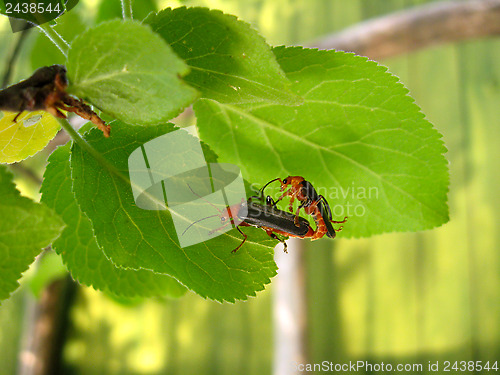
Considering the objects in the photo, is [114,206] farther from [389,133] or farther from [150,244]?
[389,133]

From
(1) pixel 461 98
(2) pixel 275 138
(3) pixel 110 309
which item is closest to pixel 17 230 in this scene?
(2) pixel 275 138

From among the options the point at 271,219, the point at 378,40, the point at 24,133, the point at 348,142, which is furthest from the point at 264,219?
the point at 378,40

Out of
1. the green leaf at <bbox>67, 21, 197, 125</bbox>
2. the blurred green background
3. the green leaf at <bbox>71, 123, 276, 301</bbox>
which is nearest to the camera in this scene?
the green leaf at <bbox>67, 21, 197, 125</bbox>

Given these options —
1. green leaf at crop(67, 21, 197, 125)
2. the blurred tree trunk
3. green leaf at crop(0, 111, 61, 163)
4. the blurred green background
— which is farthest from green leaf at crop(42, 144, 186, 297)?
the blurred green background

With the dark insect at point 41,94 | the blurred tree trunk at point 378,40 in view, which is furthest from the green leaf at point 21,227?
the blurred tree trunk at point 378,40

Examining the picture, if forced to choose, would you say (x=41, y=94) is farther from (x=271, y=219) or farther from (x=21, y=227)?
(x=271, y=219)

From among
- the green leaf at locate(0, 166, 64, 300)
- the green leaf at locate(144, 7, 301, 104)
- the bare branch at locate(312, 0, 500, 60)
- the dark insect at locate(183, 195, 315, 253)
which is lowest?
the green leaf at locate(0, 166, 64, 300)

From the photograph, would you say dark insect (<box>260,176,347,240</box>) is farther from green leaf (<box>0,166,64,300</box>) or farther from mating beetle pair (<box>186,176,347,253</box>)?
green leaf (<box>0,166,64,300</box>)
